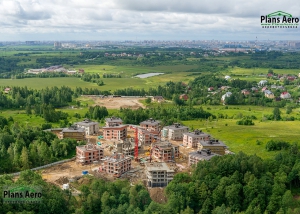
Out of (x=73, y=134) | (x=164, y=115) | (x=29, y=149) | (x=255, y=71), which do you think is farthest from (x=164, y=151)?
(x=255, y=71)

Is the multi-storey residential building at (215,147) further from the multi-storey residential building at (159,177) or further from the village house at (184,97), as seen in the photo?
the village house at (184,97)

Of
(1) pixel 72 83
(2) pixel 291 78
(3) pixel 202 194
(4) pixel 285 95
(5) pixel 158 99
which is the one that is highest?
(2) pixel 291 78

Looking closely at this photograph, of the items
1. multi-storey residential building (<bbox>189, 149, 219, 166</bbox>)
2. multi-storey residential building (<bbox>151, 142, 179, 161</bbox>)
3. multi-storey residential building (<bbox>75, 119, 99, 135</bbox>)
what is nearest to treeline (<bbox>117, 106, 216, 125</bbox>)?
multi-storey residential building (<bbox>75, 119, 99, 135</bbox>)

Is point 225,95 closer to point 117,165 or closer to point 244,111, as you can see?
point 244,111

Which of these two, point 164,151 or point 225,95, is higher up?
point 225,95

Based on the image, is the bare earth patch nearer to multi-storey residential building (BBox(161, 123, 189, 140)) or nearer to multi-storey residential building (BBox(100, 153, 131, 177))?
multi-storey residential building (BBox(161, 123, 189, 140))

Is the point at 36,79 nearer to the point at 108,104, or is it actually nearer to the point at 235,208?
the point at 108,104
